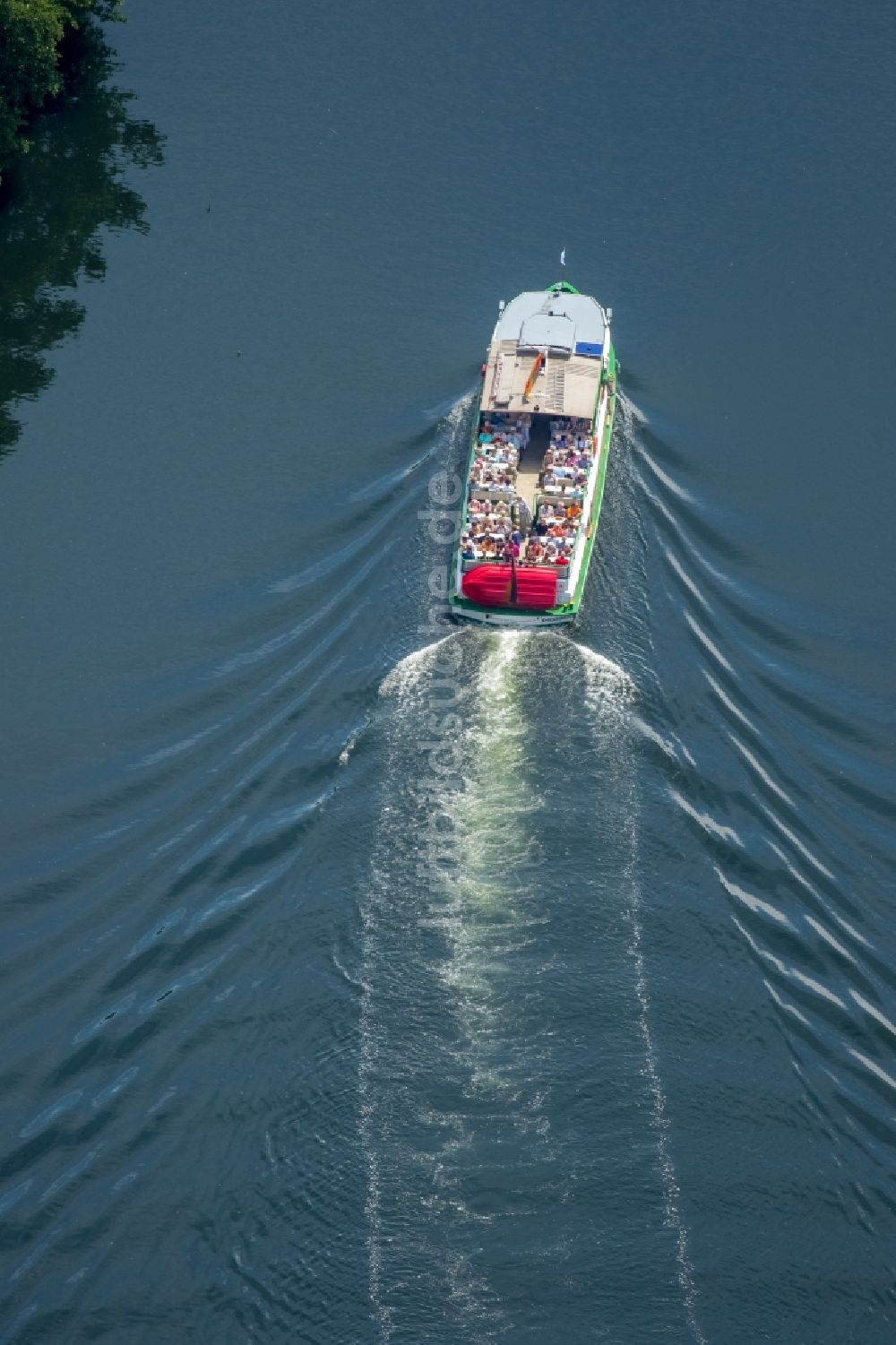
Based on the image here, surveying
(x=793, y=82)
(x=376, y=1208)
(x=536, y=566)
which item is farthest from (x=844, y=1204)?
(x=793, y=82)

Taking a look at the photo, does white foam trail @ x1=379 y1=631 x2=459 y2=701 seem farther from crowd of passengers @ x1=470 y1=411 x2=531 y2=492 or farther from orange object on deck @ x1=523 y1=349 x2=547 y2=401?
orange object on deck @ x1=523 y1=349 x2=547 y2=401

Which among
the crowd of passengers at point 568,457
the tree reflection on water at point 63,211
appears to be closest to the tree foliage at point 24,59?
the tree reflection on water at point 63,211

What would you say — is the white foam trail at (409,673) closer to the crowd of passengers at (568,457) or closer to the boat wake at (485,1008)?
the boat wake at (485,1008)

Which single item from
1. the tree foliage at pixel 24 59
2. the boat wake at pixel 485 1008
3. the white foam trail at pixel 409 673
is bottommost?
the boat wake at pixel 485 1008

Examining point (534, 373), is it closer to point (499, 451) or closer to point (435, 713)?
point (499, 451)

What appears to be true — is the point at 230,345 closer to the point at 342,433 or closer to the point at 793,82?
the point at 342,433

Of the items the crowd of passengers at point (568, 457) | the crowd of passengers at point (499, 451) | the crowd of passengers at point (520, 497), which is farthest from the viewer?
the crowd of passengers at point (568, 457)
